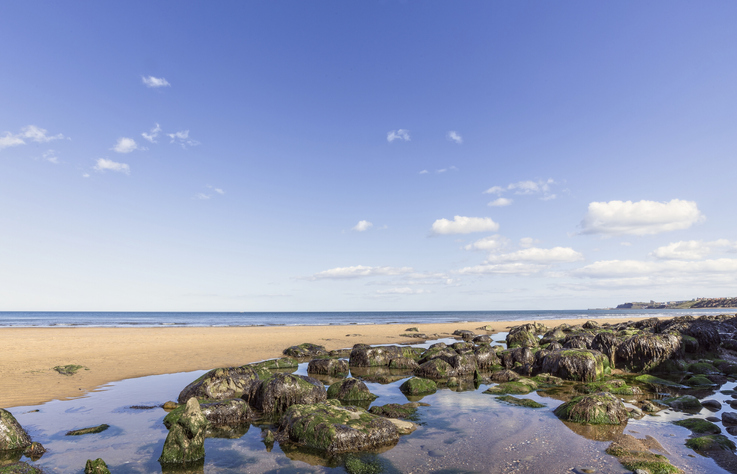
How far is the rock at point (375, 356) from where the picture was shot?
21719mm

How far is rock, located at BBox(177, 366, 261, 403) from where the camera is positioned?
13273 mm

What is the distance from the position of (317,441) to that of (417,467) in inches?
103

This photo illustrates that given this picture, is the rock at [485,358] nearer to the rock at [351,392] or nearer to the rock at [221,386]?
the rock at [351,392]

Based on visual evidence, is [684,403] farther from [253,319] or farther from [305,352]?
[253,319]

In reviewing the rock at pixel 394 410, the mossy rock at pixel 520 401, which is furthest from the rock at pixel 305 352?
the mossy rock at pixel 520 401

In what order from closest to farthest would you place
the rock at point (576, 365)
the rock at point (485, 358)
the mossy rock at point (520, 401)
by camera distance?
the mossy rock at point (520, 401) → the rock at point (576, 365) → the rock at point (485, 358)

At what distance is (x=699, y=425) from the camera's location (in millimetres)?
10234

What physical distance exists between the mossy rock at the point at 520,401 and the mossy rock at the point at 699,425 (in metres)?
3.77

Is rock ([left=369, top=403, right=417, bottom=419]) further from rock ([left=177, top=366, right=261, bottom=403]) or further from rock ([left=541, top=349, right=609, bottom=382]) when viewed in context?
rock ([left=541, top=349, right=609, bottom=382])

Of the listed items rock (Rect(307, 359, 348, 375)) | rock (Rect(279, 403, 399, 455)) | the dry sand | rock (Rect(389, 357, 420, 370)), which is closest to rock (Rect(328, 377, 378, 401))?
rock (Rect(279, 403, 399, 455))

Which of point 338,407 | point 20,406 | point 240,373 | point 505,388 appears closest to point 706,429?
point 505,388

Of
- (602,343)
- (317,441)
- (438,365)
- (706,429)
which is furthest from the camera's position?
(602,343)

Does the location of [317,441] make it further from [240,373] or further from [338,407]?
[240,373]

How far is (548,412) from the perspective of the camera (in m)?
12.1
